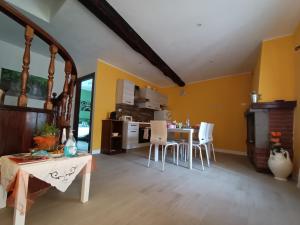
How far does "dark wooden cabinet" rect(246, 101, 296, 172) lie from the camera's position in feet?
8.97

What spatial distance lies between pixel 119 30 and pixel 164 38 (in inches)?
38.0

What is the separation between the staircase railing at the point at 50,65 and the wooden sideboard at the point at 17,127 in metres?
0.10

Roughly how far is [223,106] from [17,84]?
5927 millimetres

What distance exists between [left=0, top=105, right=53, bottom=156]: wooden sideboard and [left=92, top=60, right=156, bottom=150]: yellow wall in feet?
8.13

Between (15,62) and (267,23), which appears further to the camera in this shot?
(15,62)

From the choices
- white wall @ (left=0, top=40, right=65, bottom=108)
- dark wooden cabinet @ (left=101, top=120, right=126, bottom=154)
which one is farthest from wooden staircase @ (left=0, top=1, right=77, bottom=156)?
white wall @ (left=0, top=40, right=65, bottom=108)

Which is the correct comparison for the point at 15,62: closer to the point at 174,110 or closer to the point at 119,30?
the point at 119,30

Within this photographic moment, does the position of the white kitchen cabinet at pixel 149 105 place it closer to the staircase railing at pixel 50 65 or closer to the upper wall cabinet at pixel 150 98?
the upper wall cabinet at pixel 150 98

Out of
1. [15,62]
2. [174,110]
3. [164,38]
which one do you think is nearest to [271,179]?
[164,38]

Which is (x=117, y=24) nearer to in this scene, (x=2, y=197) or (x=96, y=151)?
(x=2, y=197)

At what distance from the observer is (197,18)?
2641 mm

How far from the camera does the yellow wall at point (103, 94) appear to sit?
13.7 feet

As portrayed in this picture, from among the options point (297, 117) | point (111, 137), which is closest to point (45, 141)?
point (111, 137)

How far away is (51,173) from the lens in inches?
50.0
